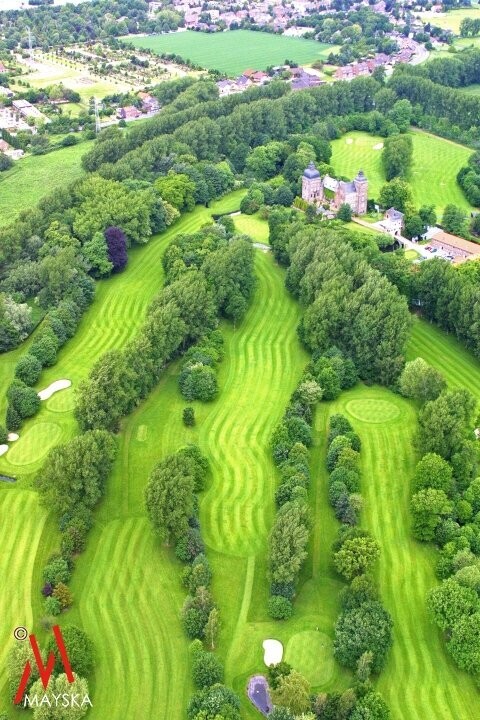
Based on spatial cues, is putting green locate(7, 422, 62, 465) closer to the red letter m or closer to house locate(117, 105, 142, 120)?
the red letter m

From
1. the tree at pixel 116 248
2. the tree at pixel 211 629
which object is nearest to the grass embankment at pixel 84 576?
the tree at pixel 211 629

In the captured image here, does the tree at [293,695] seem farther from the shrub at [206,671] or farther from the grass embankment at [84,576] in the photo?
the grass embankment at [84,576]

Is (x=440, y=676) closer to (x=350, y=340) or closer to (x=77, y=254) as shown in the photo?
(x=350, y=340)

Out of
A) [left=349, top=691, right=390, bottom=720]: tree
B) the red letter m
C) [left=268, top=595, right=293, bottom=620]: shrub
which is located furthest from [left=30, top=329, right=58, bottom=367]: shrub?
[left=349, top=691, right=390, bottom=720]: tree

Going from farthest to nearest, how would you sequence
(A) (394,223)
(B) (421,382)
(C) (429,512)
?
1. (A) (394,223)
2. (B) (421,382)
3. (C) (429,512)

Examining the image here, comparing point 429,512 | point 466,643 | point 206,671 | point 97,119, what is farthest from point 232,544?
point 97,119

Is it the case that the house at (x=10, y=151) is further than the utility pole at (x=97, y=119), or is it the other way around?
the utility pole at (x=97, y=119)

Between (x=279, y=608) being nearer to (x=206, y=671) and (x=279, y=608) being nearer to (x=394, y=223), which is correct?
(x=206, y=671)
